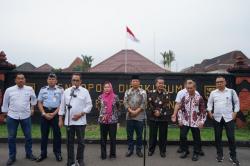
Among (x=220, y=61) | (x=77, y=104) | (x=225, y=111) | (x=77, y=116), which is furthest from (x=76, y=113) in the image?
(x=220, y=61)

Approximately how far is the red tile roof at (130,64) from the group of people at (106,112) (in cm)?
2571

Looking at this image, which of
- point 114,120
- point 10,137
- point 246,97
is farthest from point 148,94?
point 246,97

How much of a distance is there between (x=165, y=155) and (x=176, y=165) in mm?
868

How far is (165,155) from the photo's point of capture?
8250 mm

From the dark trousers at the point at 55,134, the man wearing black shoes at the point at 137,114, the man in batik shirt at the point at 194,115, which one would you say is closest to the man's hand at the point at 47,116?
the dark trousers at the point at 55,134

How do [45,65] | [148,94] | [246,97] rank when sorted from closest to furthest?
[148,94] < [246,97] < [45,65]

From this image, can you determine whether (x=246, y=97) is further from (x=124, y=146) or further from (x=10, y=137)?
(x=10, y=137)

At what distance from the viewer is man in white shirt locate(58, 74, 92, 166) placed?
7117 mm

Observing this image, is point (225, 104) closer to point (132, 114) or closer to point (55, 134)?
point (132, 114)

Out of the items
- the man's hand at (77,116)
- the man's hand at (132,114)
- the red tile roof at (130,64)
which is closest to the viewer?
the man's hand at (77,116)

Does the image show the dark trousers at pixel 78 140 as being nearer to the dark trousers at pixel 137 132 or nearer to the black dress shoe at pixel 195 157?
the dark trousers at pixel 137 132

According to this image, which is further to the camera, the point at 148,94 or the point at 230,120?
the point at 148,94

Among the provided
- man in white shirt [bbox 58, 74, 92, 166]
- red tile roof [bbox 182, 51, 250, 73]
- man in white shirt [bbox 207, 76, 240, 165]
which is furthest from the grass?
red tile roof [bbox 182, 51, 250, 73]

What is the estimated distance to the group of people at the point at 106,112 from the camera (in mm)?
7230
